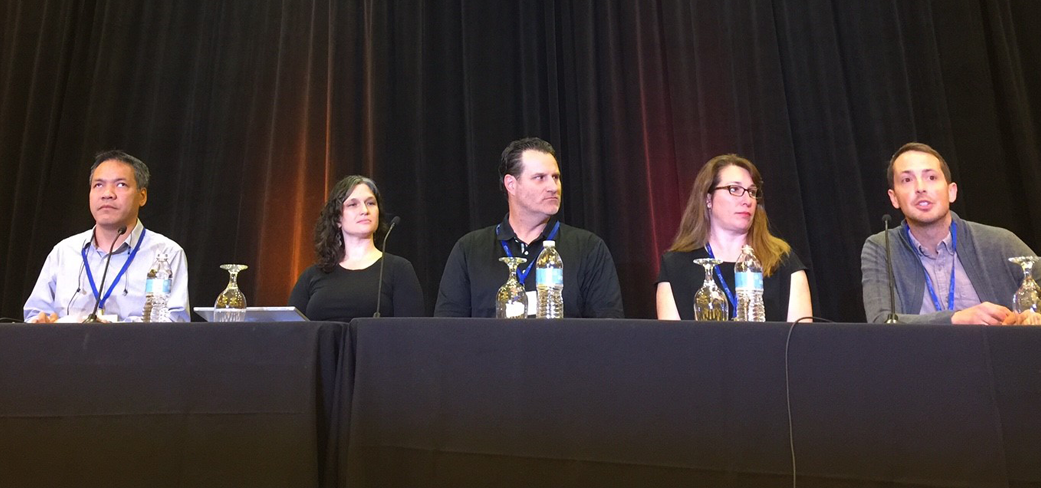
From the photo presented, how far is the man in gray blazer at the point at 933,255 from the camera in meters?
2.61

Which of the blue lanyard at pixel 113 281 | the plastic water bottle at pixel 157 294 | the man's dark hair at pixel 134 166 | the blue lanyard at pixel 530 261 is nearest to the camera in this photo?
the plastic water bottle at pixel 157 294

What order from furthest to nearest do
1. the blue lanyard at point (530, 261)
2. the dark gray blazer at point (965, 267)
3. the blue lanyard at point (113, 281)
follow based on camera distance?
the blue lanyard at point (113, 281) → the blue lanyard at point (530, 261) → the dark gray blazer at point (965, 267)

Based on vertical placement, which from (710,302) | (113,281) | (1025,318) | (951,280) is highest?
(113,281)

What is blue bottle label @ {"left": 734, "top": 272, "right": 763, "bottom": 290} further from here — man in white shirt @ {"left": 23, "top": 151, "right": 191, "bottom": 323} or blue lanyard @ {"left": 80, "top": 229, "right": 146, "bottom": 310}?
blue lanyard @ {"left": 80, "top": 229, "right": 146, "bottom": 310}

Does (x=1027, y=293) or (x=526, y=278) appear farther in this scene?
(x=526, y=278)

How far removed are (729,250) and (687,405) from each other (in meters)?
1.30

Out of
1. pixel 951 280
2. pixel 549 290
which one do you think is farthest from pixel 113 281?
pixel 951 280

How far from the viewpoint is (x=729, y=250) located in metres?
2.72

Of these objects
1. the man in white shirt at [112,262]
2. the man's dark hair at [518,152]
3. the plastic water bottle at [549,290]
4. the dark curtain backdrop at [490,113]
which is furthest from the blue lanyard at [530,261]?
the man in white shirt at [112,262]

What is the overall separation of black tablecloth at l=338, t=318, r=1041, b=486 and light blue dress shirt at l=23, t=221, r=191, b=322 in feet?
5.31

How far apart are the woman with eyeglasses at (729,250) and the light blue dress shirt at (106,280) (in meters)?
1.80

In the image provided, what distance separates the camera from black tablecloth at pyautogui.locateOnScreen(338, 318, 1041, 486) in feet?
4.80

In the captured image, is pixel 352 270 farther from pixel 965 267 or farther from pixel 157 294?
pixel 965 267

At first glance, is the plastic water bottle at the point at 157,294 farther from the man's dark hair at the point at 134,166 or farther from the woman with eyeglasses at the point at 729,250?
the woman with eyeglasses at the point at 729,250
